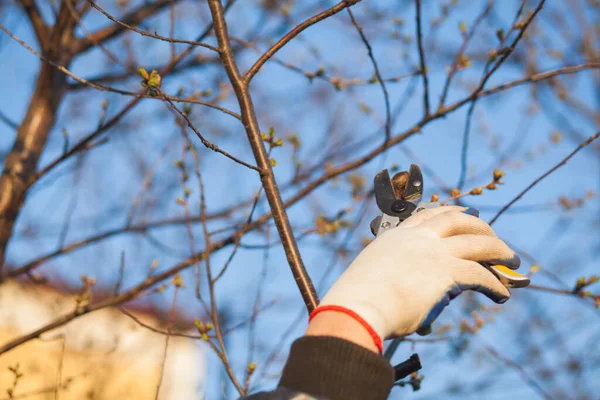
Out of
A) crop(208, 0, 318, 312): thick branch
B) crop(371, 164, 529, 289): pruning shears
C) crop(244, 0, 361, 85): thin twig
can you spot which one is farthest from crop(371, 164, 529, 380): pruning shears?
crop(244, 0, 361, 85): thin twig

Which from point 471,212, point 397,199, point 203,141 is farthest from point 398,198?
point 203,141

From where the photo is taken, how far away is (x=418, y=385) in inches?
82.2

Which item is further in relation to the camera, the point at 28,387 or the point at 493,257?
the point at 28,387

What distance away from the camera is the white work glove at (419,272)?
1340 millimetres

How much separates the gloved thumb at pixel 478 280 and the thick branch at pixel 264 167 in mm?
439

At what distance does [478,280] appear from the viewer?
149cm

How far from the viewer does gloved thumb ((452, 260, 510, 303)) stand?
4.80ft

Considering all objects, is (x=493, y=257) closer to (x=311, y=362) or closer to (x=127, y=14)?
(x=311, y=362)

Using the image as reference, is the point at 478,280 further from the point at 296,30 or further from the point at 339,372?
the point at 296,30

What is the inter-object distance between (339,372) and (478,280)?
1.59 feet

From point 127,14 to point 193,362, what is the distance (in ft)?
35.3

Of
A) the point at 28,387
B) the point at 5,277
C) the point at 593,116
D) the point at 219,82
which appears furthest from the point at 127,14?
the point at 28,387

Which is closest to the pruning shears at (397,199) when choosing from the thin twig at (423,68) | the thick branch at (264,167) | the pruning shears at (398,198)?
the pruning shears at (398,198)

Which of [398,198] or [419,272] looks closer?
[419,272]
